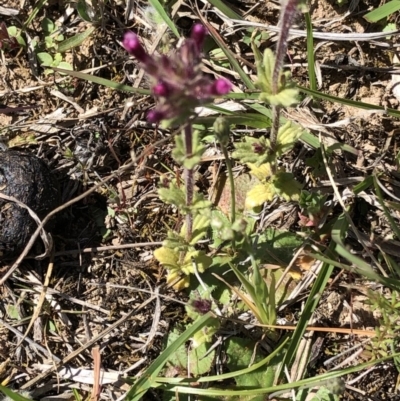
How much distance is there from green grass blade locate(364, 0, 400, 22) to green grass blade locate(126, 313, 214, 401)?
2.54m

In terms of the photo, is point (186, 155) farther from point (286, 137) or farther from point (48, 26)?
point (48, 26)

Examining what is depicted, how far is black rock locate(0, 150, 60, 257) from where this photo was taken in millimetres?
4258

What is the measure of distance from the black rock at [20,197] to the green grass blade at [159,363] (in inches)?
51.7

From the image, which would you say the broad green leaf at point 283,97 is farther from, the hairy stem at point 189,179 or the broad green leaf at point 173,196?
the broad green leaf at point 173,196

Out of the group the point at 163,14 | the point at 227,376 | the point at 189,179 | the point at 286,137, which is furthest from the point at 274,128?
the point at 227,376

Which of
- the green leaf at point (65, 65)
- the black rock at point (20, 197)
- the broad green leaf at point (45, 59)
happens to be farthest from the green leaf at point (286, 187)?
the broad green leaf at point (45, 59)

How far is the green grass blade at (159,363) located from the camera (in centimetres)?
365

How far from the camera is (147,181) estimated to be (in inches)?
182

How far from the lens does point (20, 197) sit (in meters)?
4.27

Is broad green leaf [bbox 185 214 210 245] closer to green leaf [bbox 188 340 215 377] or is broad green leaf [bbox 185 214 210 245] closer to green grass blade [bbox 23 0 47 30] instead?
green leaf [bbox 188 340 215 377]

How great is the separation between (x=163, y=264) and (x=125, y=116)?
132 cm

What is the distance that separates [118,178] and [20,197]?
75cm

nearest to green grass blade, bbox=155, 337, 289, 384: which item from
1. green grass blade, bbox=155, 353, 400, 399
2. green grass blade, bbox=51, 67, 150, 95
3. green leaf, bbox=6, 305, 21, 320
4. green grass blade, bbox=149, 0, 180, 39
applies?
green grass blade, bbox=155, 353, 400, 399

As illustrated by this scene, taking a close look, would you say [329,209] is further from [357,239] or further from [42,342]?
[42,342]
